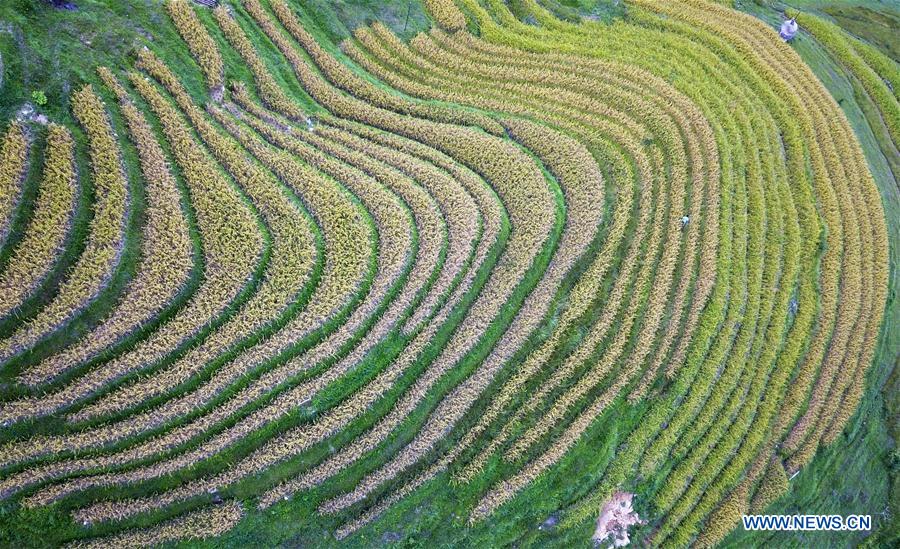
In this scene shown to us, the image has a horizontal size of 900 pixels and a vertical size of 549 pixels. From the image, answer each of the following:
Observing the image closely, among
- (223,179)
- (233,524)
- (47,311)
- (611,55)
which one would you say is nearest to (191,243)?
(223,179)

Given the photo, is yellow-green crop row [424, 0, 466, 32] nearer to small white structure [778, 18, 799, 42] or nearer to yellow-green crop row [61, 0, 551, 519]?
yellow-green crop row [61, 0, 551, 519]

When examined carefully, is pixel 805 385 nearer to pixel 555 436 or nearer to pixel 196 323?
pixel 555 436

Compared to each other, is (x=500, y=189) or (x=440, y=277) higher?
(x=500, y=189)

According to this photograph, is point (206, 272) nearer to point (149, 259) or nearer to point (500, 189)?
point (149, 259)

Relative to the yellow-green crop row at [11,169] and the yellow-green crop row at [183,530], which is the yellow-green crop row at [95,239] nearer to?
the yellow-green crop row at [11,169]

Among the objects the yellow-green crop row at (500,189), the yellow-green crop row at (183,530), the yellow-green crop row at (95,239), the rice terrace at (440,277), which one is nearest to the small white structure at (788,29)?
the rice terrace at (440,277)

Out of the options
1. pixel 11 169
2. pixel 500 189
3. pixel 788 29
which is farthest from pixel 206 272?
pixel 788 29

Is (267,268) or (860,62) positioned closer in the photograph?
(267,268)

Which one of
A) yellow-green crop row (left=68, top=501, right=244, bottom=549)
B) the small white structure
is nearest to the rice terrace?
yellow-green crop row (left=68, top=501, right=244, bottom=549)
